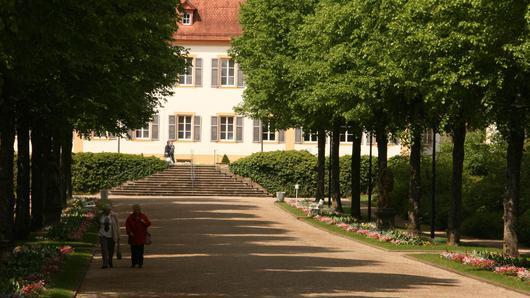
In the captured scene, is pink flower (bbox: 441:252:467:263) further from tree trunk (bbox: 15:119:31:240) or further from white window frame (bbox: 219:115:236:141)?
white window frame (bbox: 219:115:236:141)

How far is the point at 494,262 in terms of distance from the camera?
25.9 meters

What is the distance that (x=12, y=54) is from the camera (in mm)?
19391

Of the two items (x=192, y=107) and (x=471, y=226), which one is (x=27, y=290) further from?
(x=192, y=107)

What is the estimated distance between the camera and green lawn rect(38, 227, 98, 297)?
781 inches

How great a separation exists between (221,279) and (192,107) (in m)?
59.6

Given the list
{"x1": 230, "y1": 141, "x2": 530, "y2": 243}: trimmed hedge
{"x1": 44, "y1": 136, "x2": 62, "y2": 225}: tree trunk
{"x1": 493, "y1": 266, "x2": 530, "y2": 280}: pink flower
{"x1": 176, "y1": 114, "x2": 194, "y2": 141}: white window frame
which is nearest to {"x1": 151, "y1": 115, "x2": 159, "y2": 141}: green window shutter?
{"x1": 176, "y1": 114, "x2": 194, "y2": 141}: white window frame

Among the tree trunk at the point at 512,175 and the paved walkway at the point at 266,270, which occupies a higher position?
the tree trunk at the point at 512,175

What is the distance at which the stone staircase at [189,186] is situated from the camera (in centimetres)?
6906

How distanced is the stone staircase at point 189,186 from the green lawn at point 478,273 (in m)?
39.8

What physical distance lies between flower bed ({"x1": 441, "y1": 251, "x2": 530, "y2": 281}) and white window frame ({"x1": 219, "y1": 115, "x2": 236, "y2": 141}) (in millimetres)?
52527

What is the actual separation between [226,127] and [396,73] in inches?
1995

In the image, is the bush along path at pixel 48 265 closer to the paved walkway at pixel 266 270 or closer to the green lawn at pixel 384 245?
the paved walkway at pixel 266 270

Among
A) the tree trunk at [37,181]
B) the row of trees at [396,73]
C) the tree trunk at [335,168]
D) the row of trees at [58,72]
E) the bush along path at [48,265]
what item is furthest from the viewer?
the tree trunk at [335,168]

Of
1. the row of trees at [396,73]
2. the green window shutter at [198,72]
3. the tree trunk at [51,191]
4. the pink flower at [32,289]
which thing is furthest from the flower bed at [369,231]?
the green window shutter at [198,72]
